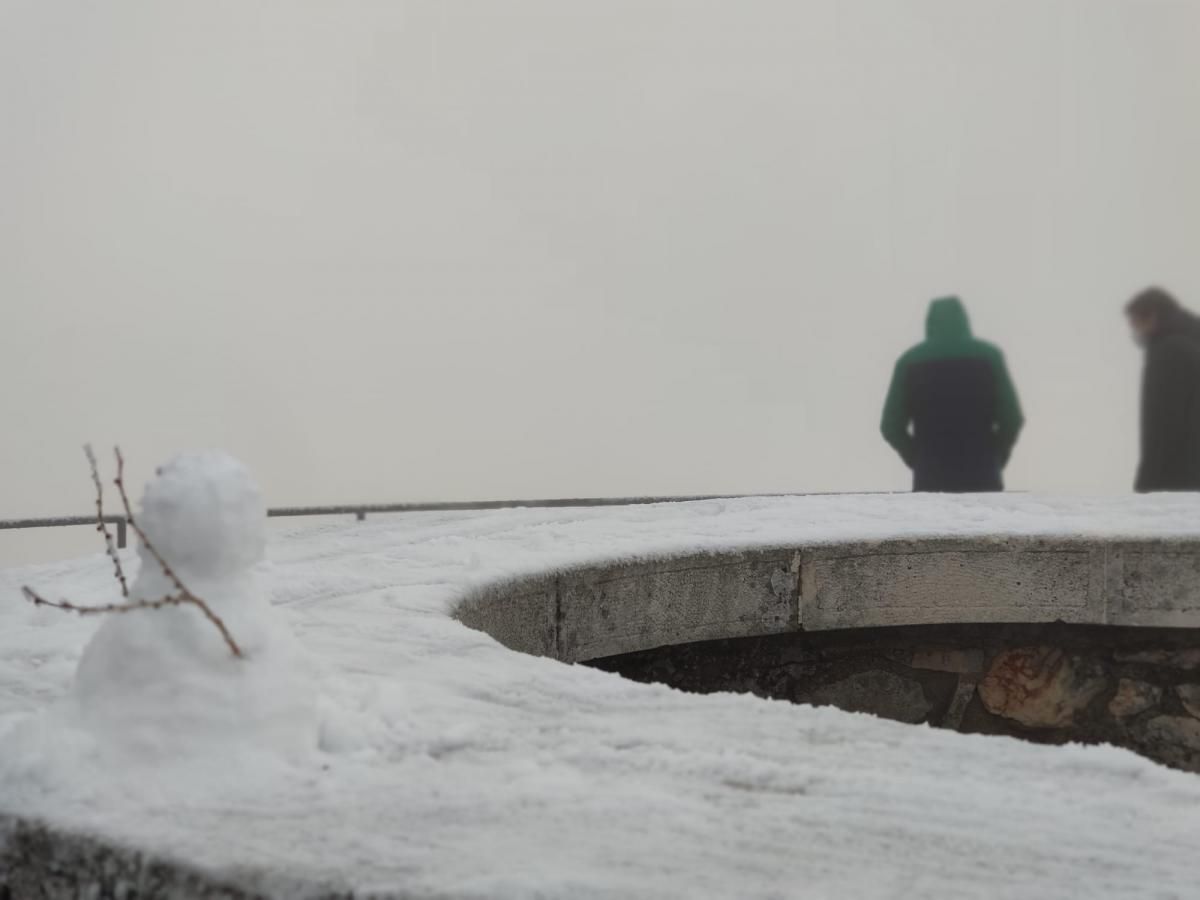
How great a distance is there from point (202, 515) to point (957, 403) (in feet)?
16.1

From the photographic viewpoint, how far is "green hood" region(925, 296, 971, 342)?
6.28 m

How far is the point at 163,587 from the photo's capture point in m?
1.87

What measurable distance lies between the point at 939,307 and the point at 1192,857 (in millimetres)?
4964

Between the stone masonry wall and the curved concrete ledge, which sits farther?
the stone masonry wall

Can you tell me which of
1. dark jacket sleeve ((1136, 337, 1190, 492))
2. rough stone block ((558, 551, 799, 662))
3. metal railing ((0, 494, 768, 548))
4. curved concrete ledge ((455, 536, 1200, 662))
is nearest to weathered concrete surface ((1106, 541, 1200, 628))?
curved concrete ledge ((455, 536, 1200, 662))

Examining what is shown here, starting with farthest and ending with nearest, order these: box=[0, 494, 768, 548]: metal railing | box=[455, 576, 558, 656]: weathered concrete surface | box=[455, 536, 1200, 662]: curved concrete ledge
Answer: box=[0, 494, 768, 548]: metal railing, box=[455, 536, 1200, 662]: curved concrete ledge, box=[455, 576, 558, 656]: weathered concrete surface

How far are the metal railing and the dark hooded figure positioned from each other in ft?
4.21

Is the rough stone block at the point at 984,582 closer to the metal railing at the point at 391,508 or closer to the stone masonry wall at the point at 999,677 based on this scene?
the stone masonry wall at the point at 999,677

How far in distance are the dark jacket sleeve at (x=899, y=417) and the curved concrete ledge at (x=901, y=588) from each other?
2.33 metres

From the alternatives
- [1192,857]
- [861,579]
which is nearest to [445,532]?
[861,579]

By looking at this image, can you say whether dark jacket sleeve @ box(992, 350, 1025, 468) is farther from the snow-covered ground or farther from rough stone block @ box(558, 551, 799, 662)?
the snow-covered ground

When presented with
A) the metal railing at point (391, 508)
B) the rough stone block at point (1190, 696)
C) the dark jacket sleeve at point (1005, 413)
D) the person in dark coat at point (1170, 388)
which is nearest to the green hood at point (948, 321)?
the dark jacket sleeve at point (1005, 413)

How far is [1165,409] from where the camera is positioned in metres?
6.23

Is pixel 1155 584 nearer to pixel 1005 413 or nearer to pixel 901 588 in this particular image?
pixel 901 588
